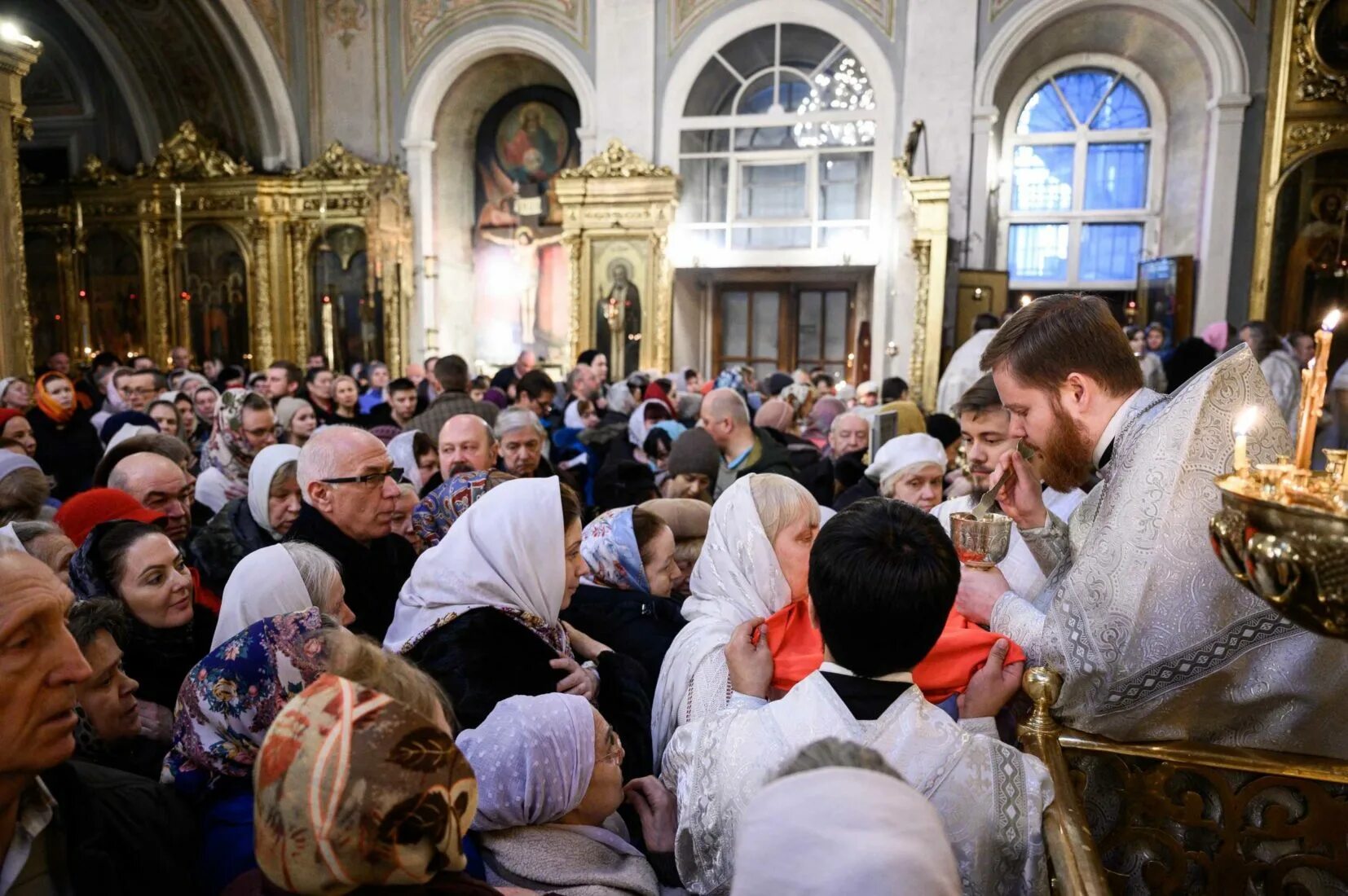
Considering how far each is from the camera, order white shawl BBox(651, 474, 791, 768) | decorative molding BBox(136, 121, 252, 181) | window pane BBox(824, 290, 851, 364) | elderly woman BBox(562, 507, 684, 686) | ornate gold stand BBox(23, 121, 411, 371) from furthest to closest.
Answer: window pane BBox(824, 290, 851, 364) < decorative molding BBox(136, 121, 252, 181) < ornate gold stand BBox(23, 121, 411, 371) < elderly woman BBox(562, 507, 684, 686) < white shawl BBox(651, 474, 791, 768)

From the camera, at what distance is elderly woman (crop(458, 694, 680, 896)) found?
5.35 ft

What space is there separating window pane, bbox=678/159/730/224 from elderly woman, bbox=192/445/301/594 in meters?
11.8

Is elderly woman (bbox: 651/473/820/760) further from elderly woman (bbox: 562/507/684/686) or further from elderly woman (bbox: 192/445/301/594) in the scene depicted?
elderly woman (bbox: 192/445/301/594)

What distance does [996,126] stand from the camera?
46.1 feet

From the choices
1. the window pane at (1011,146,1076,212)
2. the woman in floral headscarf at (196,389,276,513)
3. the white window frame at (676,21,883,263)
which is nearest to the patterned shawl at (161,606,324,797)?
the woman in floral headscarf at (196,389,276,513)

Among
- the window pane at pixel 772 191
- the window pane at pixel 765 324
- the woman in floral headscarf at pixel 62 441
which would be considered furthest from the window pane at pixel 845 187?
the woman in floral headscarf at pixel 62 441

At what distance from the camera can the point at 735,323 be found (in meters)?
16.6

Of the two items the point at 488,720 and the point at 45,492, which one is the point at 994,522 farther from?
the point at 45,492

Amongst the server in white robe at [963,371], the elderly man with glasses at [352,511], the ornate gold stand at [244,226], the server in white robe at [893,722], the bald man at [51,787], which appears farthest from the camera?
the ornate gold stand at [244,226]

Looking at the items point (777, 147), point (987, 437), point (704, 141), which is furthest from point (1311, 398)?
point (777, 147)

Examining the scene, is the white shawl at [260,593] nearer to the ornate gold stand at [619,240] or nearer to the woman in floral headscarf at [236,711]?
the woman in floral headscarf at [236,711]

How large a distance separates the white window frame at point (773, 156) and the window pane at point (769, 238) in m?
0.11

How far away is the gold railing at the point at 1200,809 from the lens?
171 cm

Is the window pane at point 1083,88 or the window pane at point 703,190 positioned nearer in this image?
the window pane at point 1083,88
